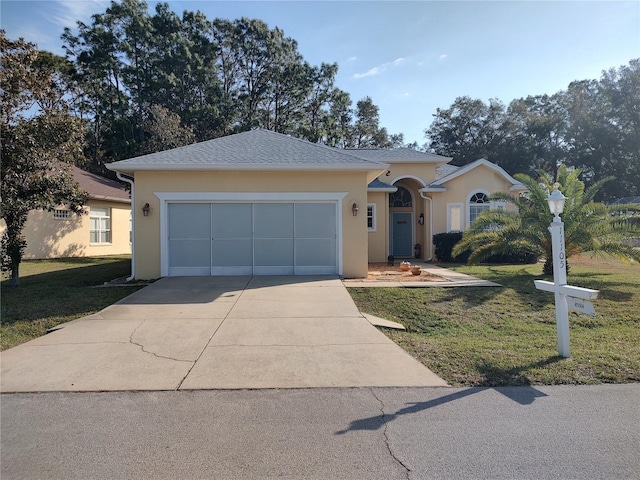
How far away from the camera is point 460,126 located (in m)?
39.8

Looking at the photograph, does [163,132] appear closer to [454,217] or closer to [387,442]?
[454,217]

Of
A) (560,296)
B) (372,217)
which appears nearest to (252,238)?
(372,217)

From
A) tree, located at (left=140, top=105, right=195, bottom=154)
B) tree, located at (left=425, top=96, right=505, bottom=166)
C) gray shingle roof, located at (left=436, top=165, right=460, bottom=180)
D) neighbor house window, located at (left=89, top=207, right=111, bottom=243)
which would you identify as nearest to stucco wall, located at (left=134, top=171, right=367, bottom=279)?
gray shingle roof, located at (left=436, top=165, right=460, bottom=180)

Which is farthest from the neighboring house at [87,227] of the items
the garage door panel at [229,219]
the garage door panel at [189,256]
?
the garage door panel at [229,219]

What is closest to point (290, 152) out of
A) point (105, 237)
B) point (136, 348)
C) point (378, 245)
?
point (378, 245)

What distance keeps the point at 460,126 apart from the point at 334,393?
4012cm

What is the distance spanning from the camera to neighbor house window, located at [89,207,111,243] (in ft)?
69.5

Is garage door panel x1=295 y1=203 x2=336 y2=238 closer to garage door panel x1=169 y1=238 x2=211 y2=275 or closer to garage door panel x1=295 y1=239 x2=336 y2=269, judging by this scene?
garage door panel x1=295 y1=239 x2=336 y2=269

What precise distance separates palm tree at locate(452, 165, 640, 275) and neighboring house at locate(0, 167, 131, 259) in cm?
1602

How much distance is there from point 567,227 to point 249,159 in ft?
30.3

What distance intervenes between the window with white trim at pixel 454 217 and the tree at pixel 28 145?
46.2ft

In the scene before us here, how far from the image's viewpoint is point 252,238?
11.9 meters

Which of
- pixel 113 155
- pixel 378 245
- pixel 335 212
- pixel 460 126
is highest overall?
pixel 460 126

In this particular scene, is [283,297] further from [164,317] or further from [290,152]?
[290,152]
